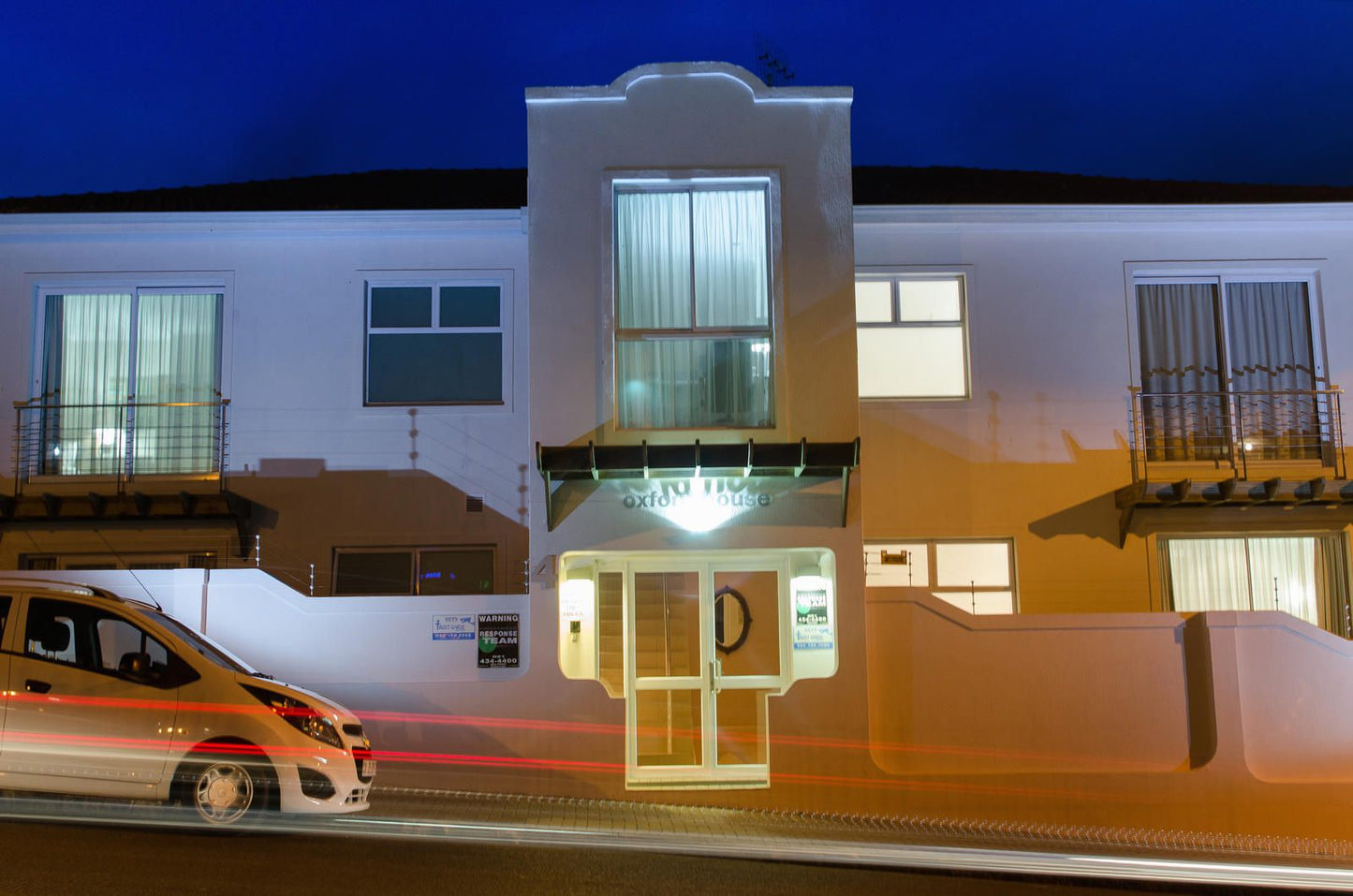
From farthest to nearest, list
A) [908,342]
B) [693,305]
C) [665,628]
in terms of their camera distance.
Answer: [908,342]
[665,628]
[693,305]

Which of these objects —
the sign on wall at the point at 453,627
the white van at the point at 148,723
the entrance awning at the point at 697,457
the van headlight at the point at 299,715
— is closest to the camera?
the white van at the point at 148,723

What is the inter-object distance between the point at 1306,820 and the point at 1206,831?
41.9 inches

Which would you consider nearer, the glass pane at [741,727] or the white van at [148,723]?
the white van at [148,723]

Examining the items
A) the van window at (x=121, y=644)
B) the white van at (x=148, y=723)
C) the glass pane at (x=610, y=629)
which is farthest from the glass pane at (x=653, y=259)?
the van window at (x=121, y=644)

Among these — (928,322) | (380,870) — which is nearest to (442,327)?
(928,322)

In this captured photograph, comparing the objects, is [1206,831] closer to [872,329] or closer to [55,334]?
[872,329]

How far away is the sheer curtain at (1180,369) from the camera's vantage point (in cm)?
1580

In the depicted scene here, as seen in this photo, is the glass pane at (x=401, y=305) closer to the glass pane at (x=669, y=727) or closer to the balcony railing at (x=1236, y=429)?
the glass pane at (x=669, y=727)

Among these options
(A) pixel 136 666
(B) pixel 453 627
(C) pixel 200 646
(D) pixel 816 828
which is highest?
(B) pixel 453 627

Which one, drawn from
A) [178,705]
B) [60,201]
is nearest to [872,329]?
[178,705]

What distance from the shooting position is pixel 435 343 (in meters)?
16.0

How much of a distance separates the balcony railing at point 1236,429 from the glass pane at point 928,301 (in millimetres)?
2548

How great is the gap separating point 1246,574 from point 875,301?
590 centimetres

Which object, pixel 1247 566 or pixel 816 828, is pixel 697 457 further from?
pixel 1247 566
